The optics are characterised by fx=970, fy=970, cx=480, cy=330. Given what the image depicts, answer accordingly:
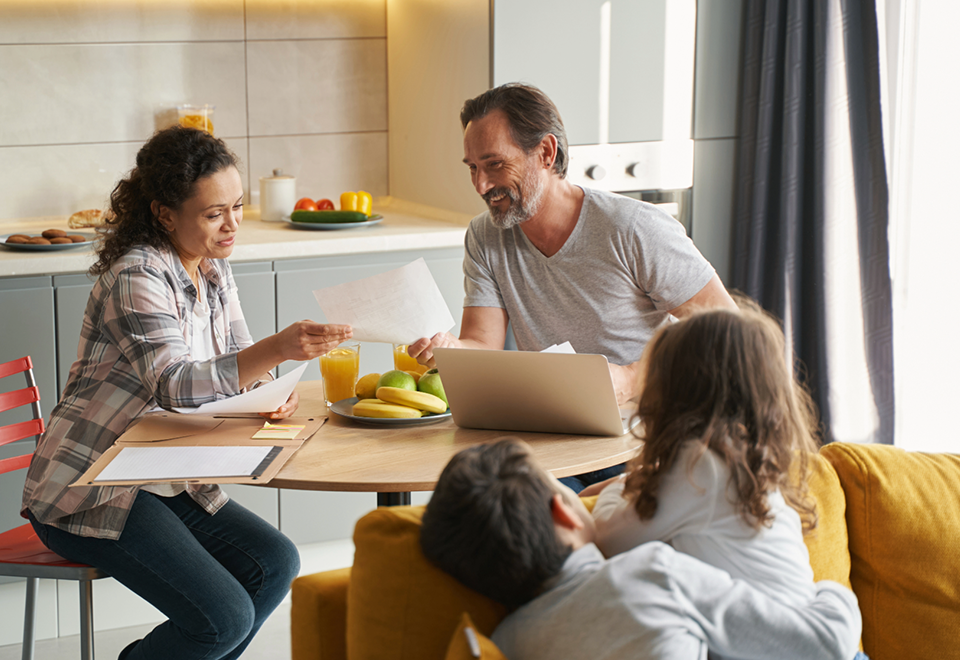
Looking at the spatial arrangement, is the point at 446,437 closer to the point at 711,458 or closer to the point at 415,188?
the point at 711,458

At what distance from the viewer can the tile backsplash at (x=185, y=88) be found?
3121 mm

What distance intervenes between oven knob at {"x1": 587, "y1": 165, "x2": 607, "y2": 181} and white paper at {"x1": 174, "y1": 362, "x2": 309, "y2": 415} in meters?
1.56

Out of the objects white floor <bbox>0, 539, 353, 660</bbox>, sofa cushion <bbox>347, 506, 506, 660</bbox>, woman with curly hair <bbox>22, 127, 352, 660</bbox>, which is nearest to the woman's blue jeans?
woman with curly hair <bbox>22, 127, 352, 660</bbox>

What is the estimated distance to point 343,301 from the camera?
5.64 feet

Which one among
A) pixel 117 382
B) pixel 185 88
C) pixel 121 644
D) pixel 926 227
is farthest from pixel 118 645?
pixel 926 227

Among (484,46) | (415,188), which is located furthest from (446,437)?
(415,188)

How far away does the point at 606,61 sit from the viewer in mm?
2998

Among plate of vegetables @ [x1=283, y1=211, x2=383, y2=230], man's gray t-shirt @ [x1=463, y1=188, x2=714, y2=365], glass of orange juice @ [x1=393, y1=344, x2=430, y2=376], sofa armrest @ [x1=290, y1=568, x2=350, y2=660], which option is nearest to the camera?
sofa armrest @ [x1=290, y1=568, x2=350, y2=660]

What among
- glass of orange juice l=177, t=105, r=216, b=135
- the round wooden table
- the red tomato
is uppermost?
glass of orange juice l=177, t=105, r=216, b=135

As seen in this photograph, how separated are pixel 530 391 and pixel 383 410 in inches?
11.0

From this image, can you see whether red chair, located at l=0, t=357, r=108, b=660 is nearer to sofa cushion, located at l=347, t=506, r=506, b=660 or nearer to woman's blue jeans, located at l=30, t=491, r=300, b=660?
woman's blue jeans, located at l=30, t=491, r=300, b=660

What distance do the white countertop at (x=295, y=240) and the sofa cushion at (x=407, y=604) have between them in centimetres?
166

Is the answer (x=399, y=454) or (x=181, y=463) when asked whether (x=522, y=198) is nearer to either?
(x=399, y=454)

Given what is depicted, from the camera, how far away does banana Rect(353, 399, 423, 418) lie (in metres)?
1.73
